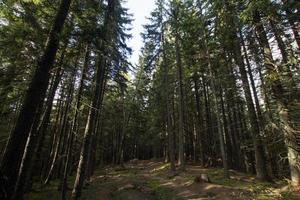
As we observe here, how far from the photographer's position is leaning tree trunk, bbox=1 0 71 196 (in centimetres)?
544

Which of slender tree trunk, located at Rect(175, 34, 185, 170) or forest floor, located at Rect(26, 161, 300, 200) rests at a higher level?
slender tree trunk, located at Rect(175, 34, 185, 170)

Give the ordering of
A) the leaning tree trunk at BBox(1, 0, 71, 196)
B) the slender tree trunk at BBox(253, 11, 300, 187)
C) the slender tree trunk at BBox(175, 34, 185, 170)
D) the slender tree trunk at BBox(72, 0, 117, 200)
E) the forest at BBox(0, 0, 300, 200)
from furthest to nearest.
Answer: the slender tree trunk at BBox(175, 34, 185, 170) < the slender tree trunk at BBox(72, 0, 117, 200) < the slender tree trunk at BBox(253, 11, 300, 187) < the forest at BBox(0, 0, 300, 200) < the leaning tree trunk at BBox(1, 0, 71, 196)

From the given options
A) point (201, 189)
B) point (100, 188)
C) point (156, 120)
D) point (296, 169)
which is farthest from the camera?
point (156, 120)

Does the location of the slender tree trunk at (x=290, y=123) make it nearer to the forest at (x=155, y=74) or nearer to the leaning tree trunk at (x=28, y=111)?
the forest at (x=155, y=74)

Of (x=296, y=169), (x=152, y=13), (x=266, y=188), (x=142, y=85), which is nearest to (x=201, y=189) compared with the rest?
(x=266, y=188)

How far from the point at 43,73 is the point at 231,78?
1544 cm

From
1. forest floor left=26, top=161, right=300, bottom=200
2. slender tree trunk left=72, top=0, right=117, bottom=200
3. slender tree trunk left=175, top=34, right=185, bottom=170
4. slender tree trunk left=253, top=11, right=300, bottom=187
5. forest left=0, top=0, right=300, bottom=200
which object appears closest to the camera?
forest left=0, top=0, right=300, bottom=200

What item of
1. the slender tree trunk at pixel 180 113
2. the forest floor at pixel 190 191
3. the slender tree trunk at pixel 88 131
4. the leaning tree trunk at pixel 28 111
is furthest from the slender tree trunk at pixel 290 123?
the slender tree trunk at pixel 180 113

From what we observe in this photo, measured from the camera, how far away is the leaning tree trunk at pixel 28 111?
5438 millimetres

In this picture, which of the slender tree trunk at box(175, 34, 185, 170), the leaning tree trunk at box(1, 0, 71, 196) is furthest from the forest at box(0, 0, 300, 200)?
the slender tree trunk at box(175, 34, 185, 170)

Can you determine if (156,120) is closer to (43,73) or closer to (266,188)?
(266,188)

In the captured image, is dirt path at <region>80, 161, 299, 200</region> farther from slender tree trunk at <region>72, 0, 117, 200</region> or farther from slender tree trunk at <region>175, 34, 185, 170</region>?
slender tree trunk at <region>175, 34, 185, 170</region>

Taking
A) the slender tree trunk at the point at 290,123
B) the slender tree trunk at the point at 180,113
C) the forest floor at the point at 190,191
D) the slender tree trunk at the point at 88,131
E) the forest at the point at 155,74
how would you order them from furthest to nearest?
the slender tree trunk at the point at 180,113
the slender tree trunk at the point at 88,131
the forest floor at the point at 190,191
the slender tree trunk at the point at 290,123
the forest at the point at 155,74

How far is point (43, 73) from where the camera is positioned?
629 cm
